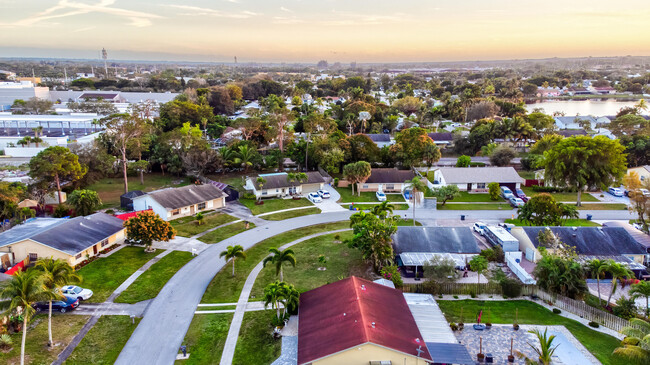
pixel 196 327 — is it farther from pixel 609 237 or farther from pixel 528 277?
pixel 609 237

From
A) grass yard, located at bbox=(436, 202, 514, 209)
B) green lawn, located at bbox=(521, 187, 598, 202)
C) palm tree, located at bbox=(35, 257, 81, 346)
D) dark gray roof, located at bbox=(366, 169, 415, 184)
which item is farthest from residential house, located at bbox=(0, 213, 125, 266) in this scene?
green lawn, located at bbox=(521, 187, 598, 202)

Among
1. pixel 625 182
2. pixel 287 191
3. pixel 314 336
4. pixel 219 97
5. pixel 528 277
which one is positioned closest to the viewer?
pixel 314 336

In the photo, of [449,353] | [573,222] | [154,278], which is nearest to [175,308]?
[154,278]

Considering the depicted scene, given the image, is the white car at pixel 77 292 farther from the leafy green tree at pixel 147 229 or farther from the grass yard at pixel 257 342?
the grass yard at pixel 257 342

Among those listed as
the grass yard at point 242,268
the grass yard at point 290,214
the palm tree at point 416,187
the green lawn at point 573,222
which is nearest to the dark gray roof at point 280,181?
the grass yard at point 290,214

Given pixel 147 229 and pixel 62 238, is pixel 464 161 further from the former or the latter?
pixel 62 238

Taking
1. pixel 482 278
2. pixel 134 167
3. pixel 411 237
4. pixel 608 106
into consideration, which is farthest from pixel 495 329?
pixel 608 106
